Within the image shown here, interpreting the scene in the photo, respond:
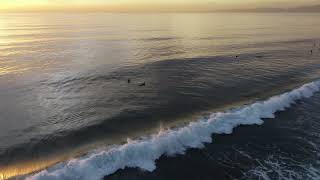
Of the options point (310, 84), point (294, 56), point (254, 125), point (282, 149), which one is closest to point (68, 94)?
point (254, 125)

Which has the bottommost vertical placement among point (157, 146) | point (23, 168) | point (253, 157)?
point (253, 157)

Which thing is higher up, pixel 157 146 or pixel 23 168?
pixel 157 146

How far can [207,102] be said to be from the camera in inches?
1249

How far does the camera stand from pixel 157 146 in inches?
858

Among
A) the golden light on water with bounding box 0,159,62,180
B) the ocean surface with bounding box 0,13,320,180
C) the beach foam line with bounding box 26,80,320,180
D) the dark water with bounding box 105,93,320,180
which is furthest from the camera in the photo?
the ocean surface with bounding box 0,13,320,180

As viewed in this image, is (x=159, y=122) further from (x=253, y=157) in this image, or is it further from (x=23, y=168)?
(x=23, y=168)

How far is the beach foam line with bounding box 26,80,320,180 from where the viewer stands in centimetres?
1856

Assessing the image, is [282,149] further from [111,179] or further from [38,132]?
[38,132]

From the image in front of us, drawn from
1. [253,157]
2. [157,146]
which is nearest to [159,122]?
[157,146]

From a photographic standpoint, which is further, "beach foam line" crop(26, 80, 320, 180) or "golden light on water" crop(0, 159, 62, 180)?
"beach foam line" crop(26, 80, 320, 180)

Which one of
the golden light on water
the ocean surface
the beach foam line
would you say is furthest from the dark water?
the golden light on water

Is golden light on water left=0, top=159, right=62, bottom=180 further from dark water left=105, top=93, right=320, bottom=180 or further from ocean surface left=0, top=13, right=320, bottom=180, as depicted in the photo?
dark water left=105, top=93, right=320, bottom=180

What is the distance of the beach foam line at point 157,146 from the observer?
18.6 m

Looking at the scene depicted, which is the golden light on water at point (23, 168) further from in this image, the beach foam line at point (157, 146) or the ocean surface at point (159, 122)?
the beach foam line at point (157, 146)
